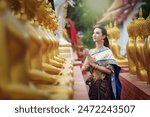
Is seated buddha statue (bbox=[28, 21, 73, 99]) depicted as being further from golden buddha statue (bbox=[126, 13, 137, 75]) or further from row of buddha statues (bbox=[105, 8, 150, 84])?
golden buddha statue (bbox=[126, 13, 137, 75])

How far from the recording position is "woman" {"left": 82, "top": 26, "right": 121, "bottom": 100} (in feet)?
9.00

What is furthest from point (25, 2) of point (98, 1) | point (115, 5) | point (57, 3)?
point (115, 5)

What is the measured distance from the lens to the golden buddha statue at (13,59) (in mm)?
1122

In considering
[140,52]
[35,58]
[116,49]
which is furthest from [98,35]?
[116,49]

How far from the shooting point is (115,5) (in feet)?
20.8

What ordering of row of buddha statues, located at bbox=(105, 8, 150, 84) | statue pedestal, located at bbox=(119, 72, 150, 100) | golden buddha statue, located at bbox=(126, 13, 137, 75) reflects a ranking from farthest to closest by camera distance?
golden buddha statue, located at bbox=(126, 13, 137, 75) < row of buddha statues, located at bbox=(105, 8, 150, 84) < statue pedestal, located at bbox=(119, 72, 150, 100)

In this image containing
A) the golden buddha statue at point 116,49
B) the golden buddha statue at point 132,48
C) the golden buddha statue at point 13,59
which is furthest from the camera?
the golden buddha statue at point 116,49

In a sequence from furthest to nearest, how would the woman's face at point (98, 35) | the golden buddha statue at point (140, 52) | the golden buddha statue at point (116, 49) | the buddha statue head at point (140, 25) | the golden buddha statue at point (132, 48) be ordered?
the golden buddha statue at point (116, 49), the golden buddha statue at point (132, 48), the buddha statue head at point (140, 25), the golden buddha statue at point (140, 52), the woman's face at point (98, 35)

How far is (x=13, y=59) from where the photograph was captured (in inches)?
45.2

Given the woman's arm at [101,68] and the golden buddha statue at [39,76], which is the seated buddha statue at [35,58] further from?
the woman's arm at [101,68]

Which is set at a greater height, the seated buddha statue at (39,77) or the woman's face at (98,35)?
the woman's face at (98,35)

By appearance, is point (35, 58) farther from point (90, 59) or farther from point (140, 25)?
point (140, 25)

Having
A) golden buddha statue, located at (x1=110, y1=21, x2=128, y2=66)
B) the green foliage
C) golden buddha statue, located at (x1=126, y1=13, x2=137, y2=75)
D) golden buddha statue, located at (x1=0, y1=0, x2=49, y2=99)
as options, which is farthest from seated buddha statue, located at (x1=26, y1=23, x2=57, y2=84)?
golden buddha statue, located at (x1=110, y1=21, x2=128, y2=66)


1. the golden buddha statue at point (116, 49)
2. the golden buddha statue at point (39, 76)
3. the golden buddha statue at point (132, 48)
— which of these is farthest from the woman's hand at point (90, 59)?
the golden buddha statue at point (116, 49)
